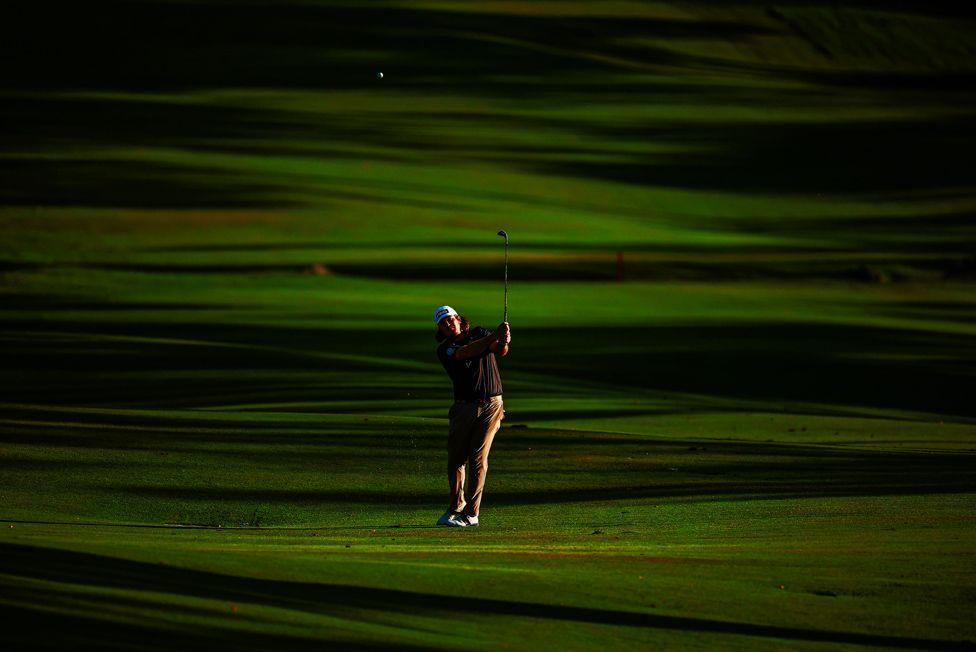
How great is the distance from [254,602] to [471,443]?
4.42 meters

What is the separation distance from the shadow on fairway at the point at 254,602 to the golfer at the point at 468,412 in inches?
145

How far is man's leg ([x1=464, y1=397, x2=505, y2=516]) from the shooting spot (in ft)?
40.8

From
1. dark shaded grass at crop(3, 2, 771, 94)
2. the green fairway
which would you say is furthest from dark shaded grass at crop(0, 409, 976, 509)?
dark shaded grass at crop(3, 2, 771, 94)

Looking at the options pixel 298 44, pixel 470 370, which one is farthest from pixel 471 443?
pixel 298 44

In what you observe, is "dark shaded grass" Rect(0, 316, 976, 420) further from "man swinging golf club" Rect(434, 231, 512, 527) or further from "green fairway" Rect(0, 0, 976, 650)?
"man swinging golf club" Rect(434, 231, 512, 527)

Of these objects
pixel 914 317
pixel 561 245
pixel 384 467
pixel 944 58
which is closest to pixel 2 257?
pixel 561 245

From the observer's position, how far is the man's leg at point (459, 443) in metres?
12.5

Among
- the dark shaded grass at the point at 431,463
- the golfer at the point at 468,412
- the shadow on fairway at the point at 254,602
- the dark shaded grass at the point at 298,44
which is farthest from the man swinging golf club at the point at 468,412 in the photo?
the dark shaded grass at the point at 298,44

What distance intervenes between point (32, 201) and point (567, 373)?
1094 inches

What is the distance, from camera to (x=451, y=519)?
40.4ft

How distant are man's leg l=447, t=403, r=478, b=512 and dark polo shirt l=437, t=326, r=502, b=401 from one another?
11 cm

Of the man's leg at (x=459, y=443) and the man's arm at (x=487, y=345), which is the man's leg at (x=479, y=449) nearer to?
the man's leg at (x=459, y=443)

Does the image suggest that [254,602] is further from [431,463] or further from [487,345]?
[431,463]

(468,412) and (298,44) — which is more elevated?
(298,44)
